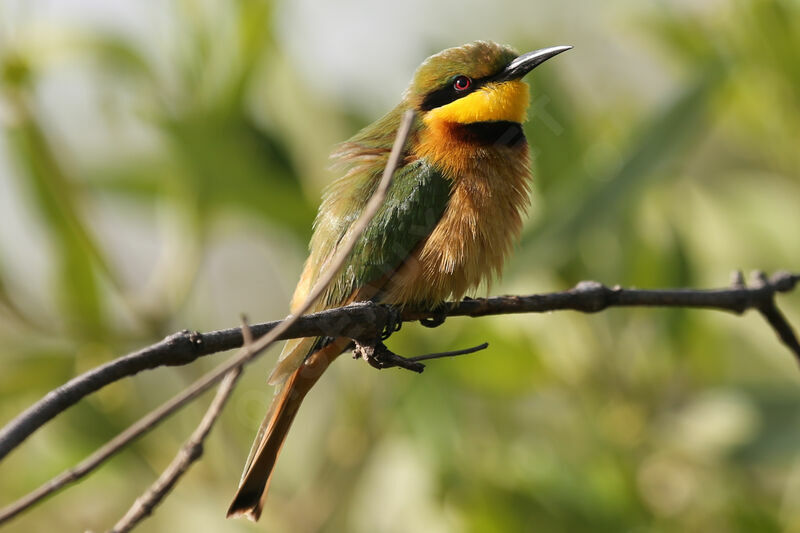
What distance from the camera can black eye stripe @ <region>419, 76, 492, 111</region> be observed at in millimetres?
1428

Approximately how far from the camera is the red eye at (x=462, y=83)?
1434 millimetres

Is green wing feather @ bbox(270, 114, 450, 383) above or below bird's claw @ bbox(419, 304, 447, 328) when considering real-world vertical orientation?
above

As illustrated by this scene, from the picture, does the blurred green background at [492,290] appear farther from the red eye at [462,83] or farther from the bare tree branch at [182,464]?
the bare tree branch at [182,464]

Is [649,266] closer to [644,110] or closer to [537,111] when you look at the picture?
[537,111]

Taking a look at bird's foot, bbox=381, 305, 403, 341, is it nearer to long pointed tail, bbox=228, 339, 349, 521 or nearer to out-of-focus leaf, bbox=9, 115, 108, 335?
long pointed tail, bbox=228, 339, 349, 521

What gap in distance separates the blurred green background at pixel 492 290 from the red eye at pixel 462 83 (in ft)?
0.93

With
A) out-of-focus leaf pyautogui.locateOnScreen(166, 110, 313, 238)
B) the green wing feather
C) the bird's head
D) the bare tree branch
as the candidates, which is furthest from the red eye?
the bare tree branch

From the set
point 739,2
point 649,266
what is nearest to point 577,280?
point 649,266

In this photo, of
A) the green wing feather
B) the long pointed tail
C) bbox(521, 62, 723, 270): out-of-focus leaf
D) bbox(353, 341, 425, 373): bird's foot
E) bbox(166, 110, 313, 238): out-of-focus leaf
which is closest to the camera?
bbox(353, 341, 425, 373): bird's foot

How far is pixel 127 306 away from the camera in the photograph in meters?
1.78

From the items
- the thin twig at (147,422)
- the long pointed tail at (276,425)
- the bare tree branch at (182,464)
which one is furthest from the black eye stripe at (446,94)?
the bare tree branch at (182,464)

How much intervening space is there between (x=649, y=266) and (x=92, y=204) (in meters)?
1.09

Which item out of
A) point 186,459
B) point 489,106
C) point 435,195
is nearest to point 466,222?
point 435,195

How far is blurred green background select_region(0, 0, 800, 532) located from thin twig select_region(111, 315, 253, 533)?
992mm
